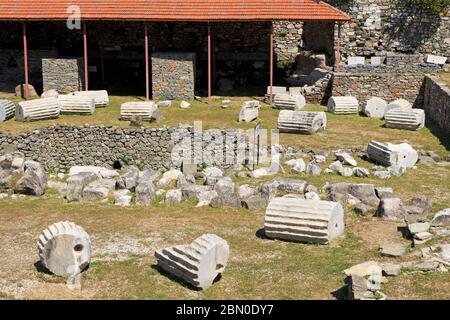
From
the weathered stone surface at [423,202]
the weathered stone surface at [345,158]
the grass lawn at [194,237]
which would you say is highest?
the weathered stone surface at [345,158]

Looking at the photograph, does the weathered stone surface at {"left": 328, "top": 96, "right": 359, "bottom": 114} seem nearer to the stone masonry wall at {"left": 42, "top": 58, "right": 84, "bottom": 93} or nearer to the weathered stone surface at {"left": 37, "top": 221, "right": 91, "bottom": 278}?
the stone masonry wall at {"left": 42, "top": 58, "right": 84, "bottom": 93}

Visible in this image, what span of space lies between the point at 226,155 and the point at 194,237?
22.0 feet

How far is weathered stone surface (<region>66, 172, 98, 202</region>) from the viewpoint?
20.0 m

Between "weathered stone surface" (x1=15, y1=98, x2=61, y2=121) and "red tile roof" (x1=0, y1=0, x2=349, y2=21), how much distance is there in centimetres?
473

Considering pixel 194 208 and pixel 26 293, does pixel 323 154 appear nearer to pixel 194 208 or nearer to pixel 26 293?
pixel 194 208

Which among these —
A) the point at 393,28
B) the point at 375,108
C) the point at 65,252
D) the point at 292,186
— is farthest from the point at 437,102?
the point at 65,252

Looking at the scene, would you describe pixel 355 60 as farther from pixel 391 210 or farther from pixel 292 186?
pixel 391 210

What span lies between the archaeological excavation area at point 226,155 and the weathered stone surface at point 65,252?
27 mm

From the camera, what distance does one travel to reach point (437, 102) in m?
27.3

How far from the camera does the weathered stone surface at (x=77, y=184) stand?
20.0 m

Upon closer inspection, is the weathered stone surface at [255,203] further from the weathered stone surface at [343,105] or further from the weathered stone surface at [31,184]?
the weathered stone surface at [343,105]

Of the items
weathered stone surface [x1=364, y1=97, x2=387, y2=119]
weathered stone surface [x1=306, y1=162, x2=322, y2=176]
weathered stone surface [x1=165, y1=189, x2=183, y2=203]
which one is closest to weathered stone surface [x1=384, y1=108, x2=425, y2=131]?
weathered stone surface [x1=364, y1=97, x2=387, y2=119]

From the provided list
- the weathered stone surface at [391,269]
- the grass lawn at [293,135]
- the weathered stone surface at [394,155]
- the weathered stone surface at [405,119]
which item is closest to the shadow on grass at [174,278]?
the weathered stone surface at [391,269]

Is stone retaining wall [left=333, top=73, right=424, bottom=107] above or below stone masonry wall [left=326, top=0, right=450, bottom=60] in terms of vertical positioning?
below
